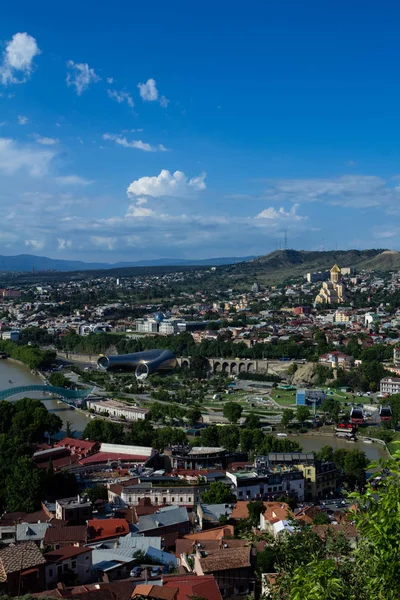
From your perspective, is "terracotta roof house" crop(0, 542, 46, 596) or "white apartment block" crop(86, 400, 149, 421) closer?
"terracotta roof house" crop(0, 542, 46, 596)

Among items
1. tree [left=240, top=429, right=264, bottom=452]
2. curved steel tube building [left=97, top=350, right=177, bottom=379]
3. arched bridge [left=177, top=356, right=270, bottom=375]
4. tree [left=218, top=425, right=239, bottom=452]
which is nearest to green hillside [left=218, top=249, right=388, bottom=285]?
arched bridge [left=177, top=356, right=270, bottom=375]

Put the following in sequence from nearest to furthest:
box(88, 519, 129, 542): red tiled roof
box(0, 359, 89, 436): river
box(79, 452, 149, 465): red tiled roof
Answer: box(88, 519, 129, 542): red tiled roof < box(79, 452, 149, 465): red tiled roof < box(0, 359, 89, 436): river

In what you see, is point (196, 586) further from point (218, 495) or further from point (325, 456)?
point (325, 456)

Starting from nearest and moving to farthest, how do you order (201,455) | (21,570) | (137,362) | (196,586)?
1. (196,586)
2. (21,570)
3. (201,455)
4. (137,362)

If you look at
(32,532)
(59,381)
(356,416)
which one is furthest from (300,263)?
(32,532)

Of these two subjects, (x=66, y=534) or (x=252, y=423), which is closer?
(x=66, y=534)

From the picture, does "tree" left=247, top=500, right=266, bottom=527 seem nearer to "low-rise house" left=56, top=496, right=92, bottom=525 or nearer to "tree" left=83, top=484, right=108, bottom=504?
"low-rise house" left=56, top=496, right=92, bottom=525
